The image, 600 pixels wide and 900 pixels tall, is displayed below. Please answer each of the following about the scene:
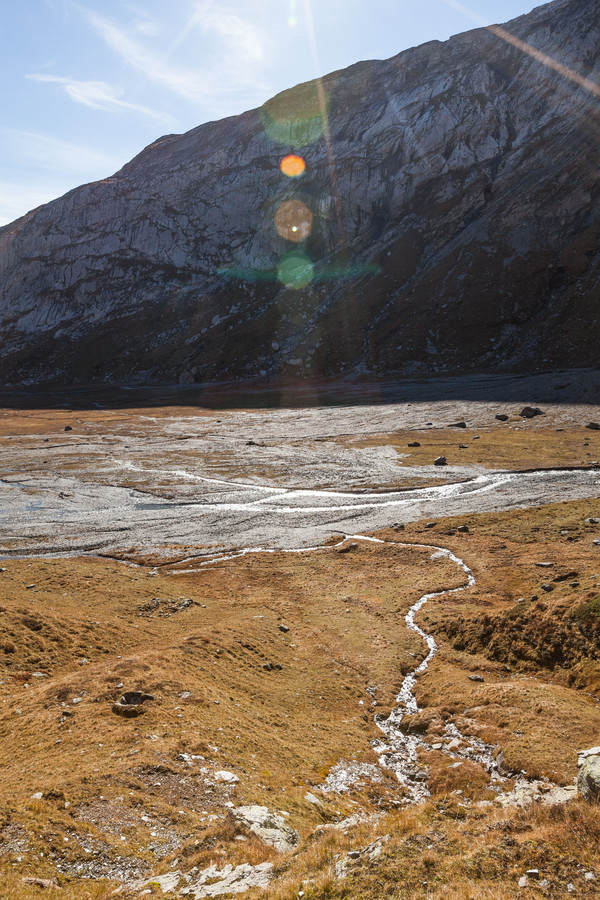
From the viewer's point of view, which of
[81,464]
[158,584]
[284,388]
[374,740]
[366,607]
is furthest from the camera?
[284,388]

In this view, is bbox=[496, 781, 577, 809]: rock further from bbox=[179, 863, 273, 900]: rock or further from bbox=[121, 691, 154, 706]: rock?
bbox=[121, 691, 154, 706]: rock

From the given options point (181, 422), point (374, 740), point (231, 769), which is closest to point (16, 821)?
point (231, 769)

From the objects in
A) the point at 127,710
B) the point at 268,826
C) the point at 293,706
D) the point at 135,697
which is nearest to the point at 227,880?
the point at 268,826

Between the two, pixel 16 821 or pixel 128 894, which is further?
pixel 16 821

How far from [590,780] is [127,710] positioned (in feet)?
45.9

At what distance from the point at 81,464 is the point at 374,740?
242 ft

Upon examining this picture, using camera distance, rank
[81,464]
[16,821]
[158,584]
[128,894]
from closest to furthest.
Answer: [128,894], [16,821], [158,584], [81,464]

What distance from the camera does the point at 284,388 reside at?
16888 cm

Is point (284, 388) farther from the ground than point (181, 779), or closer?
farther from the ground

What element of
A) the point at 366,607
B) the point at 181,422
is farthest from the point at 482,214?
the point at 366,607

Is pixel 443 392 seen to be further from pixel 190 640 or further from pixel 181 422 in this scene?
pixel 190 640

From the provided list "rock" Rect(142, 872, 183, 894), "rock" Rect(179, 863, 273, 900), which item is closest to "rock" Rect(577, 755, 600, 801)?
"rock" Rect(179, 863, 273, 900)

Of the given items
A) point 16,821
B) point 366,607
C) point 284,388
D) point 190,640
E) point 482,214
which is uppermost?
point 482,214

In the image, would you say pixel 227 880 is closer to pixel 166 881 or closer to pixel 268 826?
pixel 166 881
